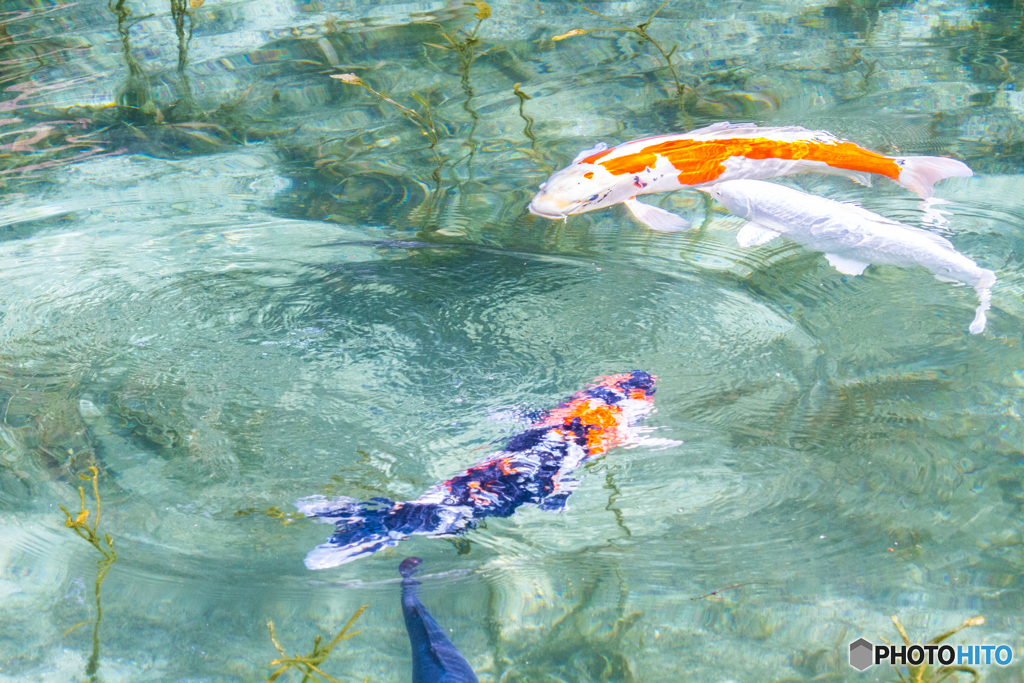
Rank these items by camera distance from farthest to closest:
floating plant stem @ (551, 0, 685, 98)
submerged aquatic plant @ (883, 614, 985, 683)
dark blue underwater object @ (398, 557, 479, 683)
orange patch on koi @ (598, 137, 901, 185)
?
floating plant stem @ (551, 0, 685, 98) < orange patch on koi @ (598, 137, 901, 185) < dark blue underwater object @ (398, 557, 479, 683) < submerged aquatic plant @ (883, 614, 985, 683)

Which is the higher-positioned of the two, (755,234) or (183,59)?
(183,59)

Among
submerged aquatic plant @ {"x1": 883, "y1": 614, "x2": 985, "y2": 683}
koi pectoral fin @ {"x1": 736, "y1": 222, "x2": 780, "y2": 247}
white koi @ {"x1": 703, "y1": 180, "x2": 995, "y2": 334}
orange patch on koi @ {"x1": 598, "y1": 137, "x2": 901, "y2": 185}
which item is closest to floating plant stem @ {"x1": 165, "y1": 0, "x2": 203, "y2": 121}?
orange patch on koi @ {"x1": 598, "y1": 137, "x2": 901, "y2": 185}

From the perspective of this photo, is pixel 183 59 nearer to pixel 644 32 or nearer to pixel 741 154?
pixel 644 32

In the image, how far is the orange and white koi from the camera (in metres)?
3.89

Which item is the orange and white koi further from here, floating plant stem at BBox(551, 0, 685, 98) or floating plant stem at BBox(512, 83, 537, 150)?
floating plant stem at BBox(551, 0, 685, 98)

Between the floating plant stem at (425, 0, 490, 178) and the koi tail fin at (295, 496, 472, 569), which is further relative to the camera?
the floating plant stem at (425, 0, 490, 178)

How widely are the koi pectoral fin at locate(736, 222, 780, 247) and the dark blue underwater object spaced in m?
2.37

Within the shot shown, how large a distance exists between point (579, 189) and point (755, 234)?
38.1 inches

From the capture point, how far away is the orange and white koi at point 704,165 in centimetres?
389

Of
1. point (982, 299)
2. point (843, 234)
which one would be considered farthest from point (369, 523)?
point (982, 299)

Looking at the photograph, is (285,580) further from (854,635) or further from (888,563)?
(888,563)

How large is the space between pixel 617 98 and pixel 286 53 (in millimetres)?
2414

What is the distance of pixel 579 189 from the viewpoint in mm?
3830

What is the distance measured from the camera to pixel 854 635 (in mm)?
2686
